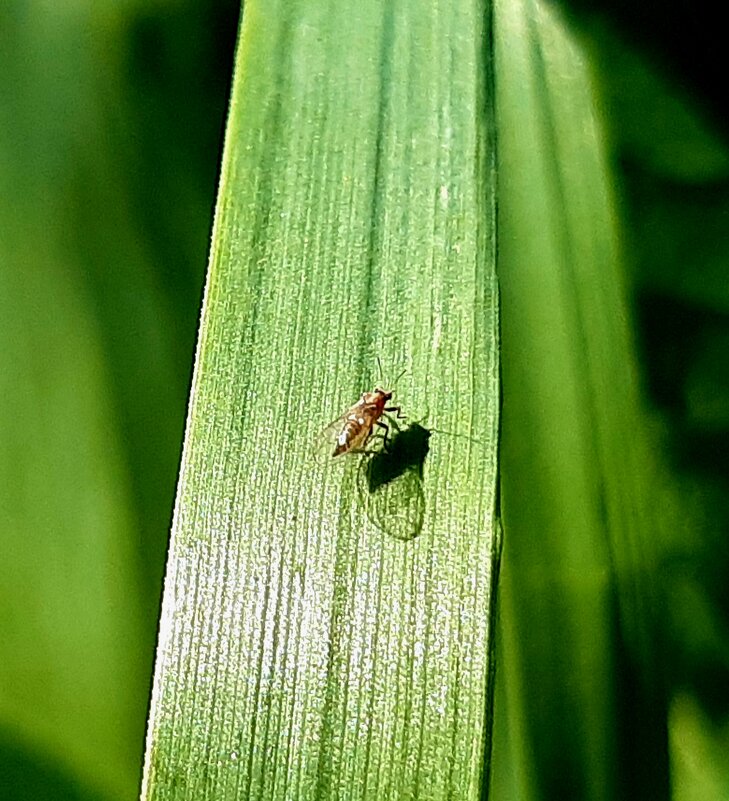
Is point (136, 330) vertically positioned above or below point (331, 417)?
above

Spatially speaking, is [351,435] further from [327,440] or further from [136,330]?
[136,330]

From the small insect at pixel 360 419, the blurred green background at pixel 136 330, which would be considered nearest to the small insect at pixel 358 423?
the small insect at pixel 360 419

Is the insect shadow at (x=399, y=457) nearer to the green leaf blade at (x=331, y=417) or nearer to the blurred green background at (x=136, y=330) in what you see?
the green leaf blade at (x=331, y=417)

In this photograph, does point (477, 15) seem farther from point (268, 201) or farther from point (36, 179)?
point (36, 179)

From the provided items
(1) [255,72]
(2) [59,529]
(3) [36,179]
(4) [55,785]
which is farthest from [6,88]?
(4) [55,785]

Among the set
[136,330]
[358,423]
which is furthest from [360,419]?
[136,330]

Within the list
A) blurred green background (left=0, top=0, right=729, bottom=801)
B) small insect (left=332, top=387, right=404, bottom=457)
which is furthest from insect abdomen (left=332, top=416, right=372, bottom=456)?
blurred green background (left=0, top=0, right=729, bottom=801)
